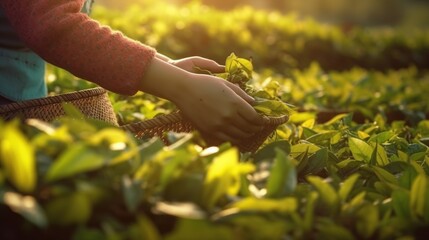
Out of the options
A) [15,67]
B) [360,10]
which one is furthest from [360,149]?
[360,10]

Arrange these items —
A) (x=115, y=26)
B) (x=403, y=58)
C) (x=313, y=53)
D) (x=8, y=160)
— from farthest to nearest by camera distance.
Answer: (x=403, y=58) → (x=313, y=53) → (x=115, y=26) → (x=8, y=160)

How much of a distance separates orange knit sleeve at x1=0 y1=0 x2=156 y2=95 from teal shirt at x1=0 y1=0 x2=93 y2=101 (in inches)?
22.4

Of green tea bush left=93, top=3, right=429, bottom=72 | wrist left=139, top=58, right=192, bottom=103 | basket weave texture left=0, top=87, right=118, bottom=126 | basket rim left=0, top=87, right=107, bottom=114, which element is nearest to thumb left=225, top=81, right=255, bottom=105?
wrist left=139, top=58, right=192, bottom=103

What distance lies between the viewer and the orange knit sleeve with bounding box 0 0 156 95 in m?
2.04

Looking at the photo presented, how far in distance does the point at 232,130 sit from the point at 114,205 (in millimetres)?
846

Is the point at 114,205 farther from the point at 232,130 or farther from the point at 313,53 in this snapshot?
the point at 313,53

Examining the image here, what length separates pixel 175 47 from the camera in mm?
6512

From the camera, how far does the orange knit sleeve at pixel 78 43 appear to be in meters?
2.04

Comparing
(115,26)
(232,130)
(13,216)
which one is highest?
(13,216)

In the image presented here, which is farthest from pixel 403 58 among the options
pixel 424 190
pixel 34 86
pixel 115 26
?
pixel 424 190

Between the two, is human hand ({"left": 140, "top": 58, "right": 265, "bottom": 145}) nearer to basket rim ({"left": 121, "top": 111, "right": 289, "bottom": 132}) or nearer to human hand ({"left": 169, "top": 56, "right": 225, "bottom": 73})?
basket rim ({"left": 121, "top": 111, "right": 289, "bottom": 132})

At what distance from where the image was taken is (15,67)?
2.71 metres

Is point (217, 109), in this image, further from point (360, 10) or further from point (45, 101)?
point (360, 10)

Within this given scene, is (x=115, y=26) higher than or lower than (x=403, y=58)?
higher
